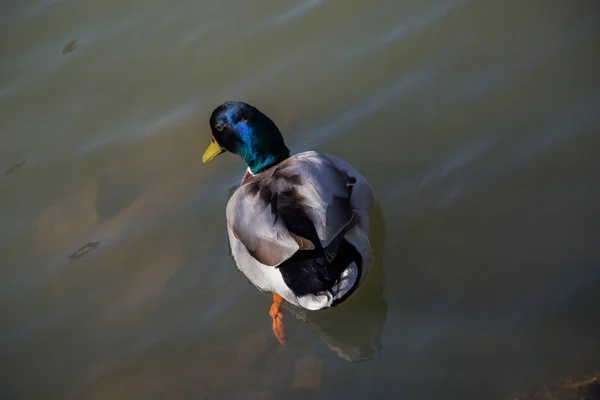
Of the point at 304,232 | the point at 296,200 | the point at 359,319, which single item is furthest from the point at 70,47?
the point at 359,319

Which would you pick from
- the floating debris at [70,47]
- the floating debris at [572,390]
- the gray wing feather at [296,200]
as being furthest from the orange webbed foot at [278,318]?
the floating debris at [70,47]

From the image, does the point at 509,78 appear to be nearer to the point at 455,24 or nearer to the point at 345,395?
the point at 455,24

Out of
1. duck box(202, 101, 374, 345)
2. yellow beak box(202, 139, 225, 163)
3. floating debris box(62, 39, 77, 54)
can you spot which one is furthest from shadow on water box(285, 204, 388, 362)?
floating debris box(62, 39, 77, 54)

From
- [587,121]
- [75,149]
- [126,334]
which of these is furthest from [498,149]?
[75,149]

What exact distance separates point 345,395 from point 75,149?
311cm

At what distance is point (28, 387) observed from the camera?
4.42 meters

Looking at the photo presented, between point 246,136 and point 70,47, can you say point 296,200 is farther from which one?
point 70,47

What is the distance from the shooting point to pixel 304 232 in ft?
12.5

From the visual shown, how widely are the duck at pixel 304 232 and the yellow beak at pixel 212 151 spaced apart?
65 cm

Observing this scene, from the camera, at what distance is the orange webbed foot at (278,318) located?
4280mm

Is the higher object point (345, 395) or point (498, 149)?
point (498, 149)

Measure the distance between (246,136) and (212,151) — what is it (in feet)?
0.98

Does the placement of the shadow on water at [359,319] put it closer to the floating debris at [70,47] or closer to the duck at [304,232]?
the duck at [304,232]

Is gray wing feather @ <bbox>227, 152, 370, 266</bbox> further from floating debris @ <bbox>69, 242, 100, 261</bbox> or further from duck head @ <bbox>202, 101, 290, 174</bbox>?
floating debris @ <bbox>69, 242, 100, 261</bbox>
